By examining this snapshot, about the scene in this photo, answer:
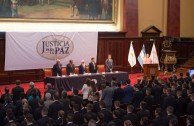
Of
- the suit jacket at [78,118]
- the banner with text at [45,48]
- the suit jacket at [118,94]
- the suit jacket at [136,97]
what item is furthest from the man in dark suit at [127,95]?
the banner with text at [45,48]

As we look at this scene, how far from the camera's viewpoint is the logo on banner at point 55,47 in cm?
2033

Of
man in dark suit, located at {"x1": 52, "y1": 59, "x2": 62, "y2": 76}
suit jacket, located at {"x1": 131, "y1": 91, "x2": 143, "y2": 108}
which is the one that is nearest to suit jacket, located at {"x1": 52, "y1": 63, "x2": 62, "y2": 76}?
man in dark suit, located at {"x1": 52, "y1": 59, "x2": 62, "y2": 76}

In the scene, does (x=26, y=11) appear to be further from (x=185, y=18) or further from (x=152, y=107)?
(x=185, y=18)

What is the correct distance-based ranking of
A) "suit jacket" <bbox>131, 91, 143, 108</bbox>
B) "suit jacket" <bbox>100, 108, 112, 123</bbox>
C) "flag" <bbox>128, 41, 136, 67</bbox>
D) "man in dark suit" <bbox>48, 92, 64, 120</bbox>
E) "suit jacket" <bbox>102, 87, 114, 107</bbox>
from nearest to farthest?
"suit jacket" <bbox>100, 108, 112, 123</bbox> < "man in dark suit" <bbox>48, 92, 64, 120</bbox> < "suit jacket" <bbox>131, 91, 143, 108</bbox> < "suit jacket" <bbox>102, 87, 114, 107</bbox> < "flag" <bbox>128, 41, 136, 67</bbox>

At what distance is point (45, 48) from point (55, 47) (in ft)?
2.15

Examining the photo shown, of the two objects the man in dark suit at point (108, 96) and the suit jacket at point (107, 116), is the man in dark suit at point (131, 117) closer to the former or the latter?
the suit jacket at point (107, 116)

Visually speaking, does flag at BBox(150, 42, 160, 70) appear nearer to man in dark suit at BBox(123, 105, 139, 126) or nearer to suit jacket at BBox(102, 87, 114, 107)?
suit jacket at BBox(102, 87, 114, 107)

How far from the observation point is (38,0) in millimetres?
20781

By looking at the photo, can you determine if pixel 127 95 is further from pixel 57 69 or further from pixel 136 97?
pixel 57 69

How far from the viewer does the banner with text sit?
19406 millimetres

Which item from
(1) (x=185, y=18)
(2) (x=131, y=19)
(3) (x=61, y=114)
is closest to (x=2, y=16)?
(2) (x=131, y=19)

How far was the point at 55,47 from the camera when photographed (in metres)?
20.8

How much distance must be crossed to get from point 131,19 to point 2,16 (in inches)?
357

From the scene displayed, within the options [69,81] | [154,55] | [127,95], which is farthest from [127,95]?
[154,55]
